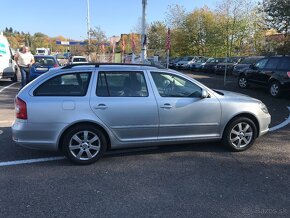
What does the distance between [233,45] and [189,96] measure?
3450cm

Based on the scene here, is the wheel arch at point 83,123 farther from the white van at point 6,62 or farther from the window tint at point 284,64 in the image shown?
the white van at point 6,62

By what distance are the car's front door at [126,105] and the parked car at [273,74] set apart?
8.65 meters

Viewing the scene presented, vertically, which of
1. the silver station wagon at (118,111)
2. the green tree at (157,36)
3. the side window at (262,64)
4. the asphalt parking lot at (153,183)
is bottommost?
the asphalt parking lot at (153,183)

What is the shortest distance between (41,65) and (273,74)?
9645 mm

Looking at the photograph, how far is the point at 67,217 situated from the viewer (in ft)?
12.4

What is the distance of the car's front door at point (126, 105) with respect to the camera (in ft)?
17.7

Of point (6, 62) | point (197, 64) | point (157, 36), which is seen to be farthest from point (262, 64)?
point (157, 36)

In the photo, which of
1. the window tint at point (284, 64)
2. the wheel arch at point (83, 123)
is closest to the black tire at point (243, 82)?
the window tint at point (284, 64)

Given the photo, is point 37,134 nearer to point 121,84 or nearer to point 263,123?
point 121,84

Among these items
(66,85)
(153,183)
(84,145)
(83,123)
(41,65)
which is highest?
(66,85)

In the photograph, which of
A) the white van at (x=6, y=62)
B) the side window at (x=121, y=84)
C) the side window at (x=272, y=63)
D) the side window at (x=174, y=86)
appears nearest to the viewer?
the side window at (x=121, y=84)

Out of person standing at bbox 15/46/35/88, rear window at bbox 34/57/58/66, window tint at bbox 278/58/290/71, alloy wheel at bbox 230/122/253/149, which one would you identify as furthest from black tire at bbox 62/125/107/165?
rear window at bbox 34/57/58/66

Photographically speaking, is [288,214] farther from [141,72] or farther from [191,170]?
[141,72]

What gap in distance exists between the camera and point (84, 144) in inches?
212
